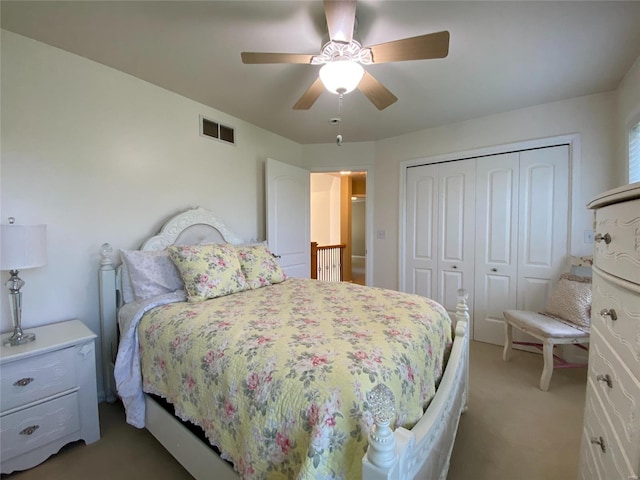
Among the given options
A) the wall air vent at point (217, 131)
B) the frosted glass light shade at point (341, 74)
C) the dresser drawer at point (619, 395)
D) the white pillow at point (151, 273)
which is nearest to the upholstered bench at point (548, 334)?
the dresser drawer at point (619, 395)

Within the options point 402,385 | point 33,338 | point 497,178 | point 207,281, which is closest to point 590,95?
point 497,178

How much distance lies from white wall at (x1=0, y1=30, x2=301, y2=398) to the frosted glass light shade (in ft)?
5.49

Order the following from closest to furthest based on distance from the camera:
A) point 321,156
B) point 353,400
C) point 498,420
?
point 353,400, point 498,420, point 321,156

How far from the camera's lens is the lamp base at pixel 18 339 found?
4.95ft

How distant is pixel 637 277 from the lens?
0.73 meters

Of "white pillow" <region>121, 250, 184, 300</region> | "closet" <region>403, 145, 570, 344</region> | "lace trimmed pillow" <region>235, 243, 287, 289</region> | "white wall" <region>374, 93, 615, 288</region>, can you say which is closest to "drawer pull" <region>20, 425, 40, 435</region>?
"white pillow" <region>121, 250, 184, 300</region>

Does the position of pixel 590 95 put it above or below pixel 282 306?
above

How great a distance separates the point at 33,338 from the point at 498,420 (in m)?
2.94

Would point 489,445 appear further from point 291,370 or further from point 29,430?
point 29,430

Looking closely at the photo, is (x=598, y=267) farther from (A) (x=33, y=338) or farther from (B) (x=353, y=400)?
(A) (x=33, y=338)

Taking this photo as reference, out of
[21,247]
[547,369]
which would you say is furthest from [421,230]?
[21,247]

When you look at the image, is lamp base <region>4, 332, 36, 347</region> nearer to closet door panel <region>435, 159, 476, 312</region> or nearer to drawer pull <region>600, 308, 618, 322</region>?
drawer pull <region>600, 308, 618, 322</region>

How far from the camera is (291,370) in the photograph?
3.28ft

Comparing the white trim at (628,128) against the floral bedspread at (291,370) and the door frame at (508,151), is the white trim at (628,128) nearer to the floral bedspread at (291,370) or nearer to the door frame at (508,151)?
the door frame at (508,151)
